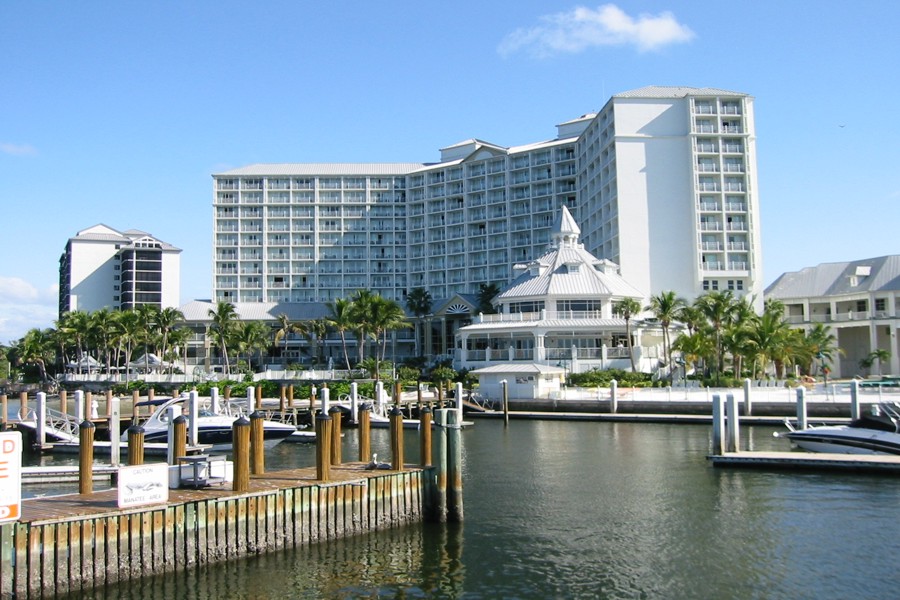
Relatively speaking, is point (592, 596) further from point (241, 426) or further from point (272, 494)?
point (241, 426)

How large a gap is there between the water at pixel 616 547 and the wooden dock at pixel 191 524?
1.42 ft

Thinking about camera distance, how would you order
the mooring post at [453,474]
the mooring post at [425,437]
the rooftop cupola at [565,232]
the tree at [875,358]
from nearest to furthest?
the mooring post at [453,474] < the mooring post at [425,437] < the tree at [875,358] < the rooftop cupola at [565,232]

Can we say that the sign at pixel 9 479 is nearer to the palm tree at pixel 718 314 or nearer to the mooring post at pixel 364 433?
the mooring post at pixel 364 433

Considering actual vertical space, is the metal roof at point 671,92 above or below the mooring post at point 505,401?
above

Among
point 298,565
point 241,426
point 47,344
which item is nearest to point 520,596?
point 298,565

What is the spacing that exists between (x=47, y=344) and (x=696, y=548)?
11860 centimetres

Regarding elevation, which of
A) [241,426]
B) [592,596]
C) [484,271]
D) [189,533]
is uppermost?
[484,271]

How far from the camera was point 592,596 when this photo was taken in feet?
59.4

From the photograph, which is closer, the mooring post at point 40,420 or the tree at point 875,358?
the mooring post at point 40,420

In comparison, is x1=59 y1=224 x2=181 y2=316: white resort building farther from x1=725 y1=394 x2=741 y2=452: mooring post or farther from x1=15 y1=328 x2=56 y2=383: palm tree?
x1=725 y1=394 x2=741 y2=452: mooring post

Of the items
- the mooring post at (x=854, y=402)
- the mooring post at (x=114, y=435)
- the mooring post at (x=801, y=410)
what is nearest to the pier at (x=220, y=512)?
the mooring post at (x=114, y=435)

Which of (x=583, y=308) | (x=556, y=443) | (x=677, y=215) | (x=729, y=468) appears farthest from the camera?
(x=677, y=215)

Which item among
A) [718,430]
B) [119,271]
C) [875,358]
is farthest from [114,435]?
[119,271]

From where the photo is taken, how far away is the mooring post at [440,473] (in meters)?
23.9
